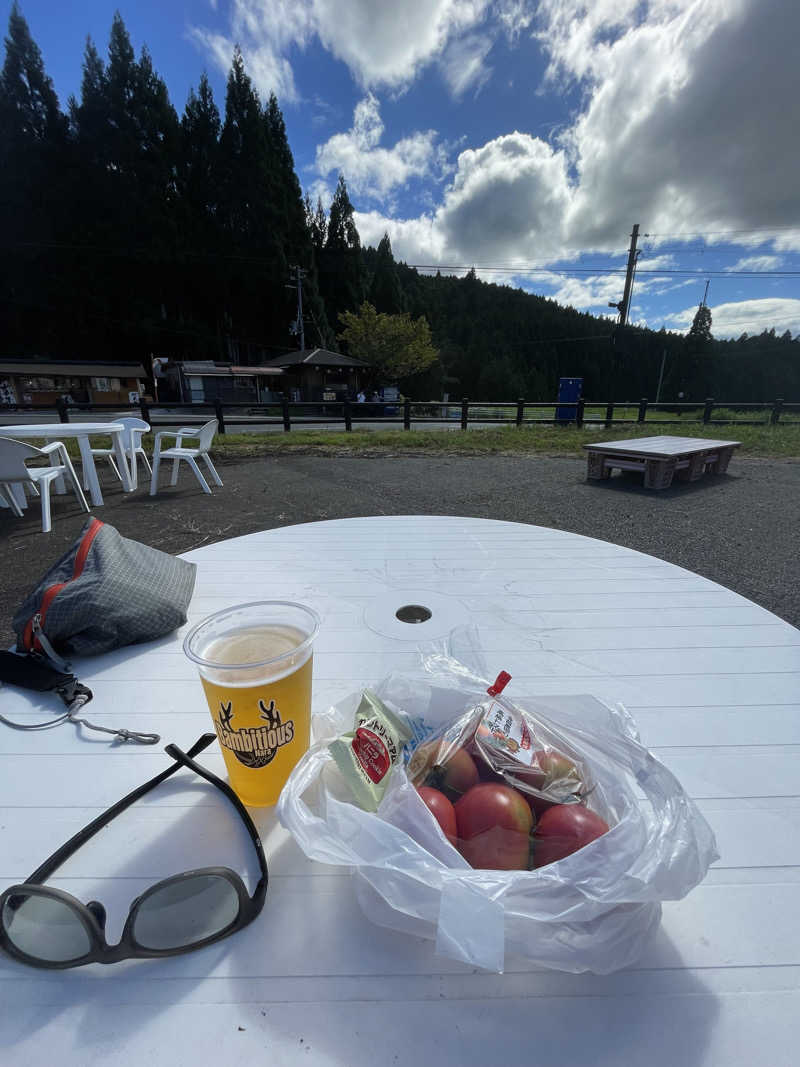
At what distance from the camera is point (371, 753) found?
0.68m

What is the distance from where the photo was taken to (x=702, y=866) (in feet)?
1.80

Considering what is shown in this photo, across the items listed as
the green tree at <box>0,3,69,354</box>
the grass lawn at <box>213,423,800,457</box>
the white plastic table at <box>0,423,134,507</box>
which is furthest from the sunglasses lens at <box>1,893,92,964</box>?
the green tree at <box>0,3,69,354</box>

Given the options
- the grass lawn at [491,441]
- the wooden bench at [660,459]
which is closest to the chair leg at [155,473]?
the grass lawn at [491,441]

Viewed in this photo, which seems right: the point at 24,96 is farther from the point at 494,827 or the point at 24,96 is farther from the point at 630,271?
the point at 494,827

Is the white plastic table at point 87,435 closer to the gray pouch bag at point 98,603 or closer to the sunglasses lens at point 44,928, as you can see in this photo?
the gray pouch bag at point 98,603

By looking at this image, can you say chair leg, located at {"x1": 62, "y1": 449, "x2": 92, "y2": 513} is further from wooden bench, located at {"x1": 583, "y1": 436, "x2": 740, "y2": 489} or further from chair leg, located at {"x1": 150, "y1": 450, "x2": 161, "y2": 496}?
wooden bench, located at {"x1": 583, "y1": 436, "x2": 740, "y2": 489}

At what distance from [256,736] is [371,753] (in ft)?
0.62

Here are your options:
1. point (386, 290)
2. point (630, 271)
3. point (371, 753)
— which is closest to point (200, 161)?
point (386, 290)

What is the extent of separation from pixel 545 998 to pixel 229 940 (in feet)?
1.29

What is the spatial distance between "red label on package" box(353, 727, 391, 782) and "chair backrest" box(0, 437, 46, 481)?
445cm

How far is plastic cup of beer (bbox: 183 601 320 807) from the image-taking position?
71 cm

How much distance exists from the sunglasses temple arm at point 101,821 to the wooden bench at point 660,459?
17.6 ft

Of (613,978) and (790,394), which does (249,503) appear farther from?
(790,394)

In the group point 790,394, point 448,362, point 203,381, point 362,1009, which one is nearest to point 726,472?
point 362,1009
